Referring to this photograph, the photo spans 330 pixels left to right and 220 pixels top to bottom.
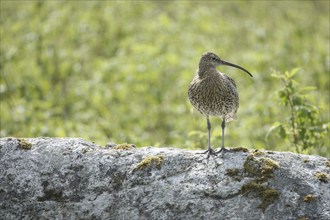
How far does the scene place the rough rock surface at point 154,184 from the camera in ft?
19.3

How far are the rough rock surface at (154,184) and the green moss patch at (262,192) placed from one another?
10 millimetres

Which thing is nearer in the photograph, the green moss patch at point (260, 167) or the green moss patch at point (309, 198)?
the green moss patch at point (309, 198)

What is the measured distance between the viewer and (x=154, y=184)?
6.16 m

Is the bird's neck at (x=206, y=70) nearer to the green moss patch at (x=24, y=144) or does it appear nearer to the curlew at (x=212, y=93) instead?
the curlew at (x=212, y=93)

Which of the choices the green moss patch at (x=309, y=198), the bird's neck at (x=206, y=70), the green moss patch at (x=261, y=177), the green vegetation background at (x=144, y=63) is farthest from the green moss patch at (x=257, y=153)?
the green vegetation background at (x=144, y=63)

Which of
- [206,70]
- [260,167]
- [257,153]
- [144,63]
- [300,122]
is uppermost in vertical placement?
[144,63]

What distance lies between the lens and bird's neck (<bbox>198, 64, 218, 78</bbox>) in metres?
7.85

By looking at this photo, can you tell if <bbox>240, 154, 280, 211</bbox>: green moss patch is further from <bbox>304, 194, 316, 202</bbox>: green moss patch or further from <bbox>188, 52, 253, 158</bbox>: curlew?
<bbox>188, 52, 253, 158</bbox>: curlew

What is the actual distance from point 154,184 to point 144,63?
10.8 m

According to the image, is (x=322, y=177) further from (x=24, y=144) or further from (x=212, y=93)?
(x=24, y=144)

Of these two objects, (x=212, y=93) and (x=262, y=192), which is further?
(x=212, y=93)

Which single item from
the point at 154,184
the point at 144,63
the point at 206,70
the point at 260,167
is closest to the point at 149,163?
the point at 154,184

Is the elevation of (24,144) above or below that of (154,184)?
above

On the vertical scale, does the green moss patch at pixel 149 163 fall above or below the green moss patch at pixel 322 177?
above
